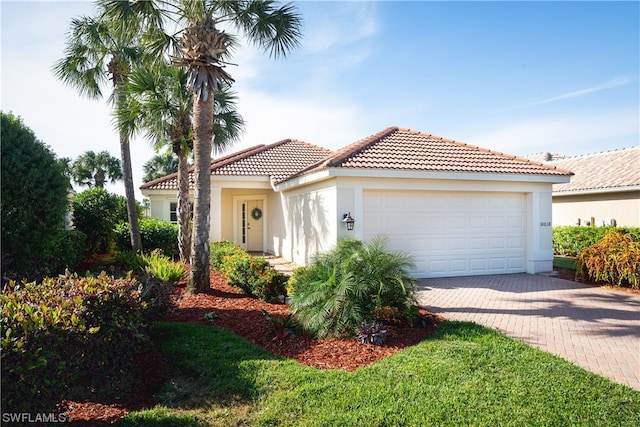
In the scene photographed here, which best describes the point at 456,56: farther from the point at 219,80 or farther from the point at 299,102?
the point at 219,80

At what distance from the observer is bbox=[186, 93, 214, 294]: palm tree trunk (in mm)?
8891

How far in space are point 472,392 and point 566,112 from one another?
46.7 ft

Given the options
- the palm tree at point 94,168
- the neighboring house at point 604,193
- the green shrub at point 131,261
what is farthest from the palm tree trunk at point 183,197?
the palm tree at point 94,168

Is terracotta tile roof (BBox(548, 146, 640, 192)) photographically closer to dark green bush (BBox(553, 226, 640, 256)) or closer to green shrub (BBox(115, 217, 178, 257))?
dark green bush (BBox(553, 226, 640, 256))

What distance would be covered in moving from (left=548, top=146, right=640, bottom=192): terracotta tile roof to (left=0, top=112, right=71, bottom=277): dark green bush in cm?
2044

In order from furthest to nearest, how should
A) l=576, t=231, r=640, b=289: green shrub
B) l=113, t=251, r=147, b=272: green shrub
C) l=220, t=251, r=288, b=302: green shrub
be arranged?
1. l=113, t=251, r=147, b=272: green shrub
2. l=576, t=231, r=640, b=289: green shrub
3. l=220, t=251, r=288, b=302: green shrub

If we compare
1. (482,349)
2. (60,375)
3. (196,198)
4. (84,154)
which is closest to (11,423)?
(60,375)

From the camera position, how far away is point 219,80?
9.14m

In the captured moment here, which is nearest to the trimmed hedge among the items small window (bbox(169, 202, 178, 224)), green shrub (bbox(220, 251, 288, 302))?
green shrub (bbox(220, 251, 288, 302))

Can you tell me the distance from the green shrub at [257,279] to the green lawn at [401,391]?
2987mm

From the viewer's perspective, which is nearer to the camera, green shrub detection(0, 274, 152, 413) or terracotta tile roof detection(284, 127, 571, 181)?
green shrub detection(0, 274, 152, 413)

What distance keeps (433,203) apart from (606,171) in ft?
45.6

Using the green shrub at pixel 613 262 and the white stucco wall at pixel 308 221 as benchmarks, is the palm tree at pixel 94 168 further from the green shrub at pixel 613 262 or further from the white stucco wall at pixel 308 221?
the green shrub at pixel 613 262

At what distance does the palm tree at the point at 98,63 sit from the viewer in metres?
12.9
